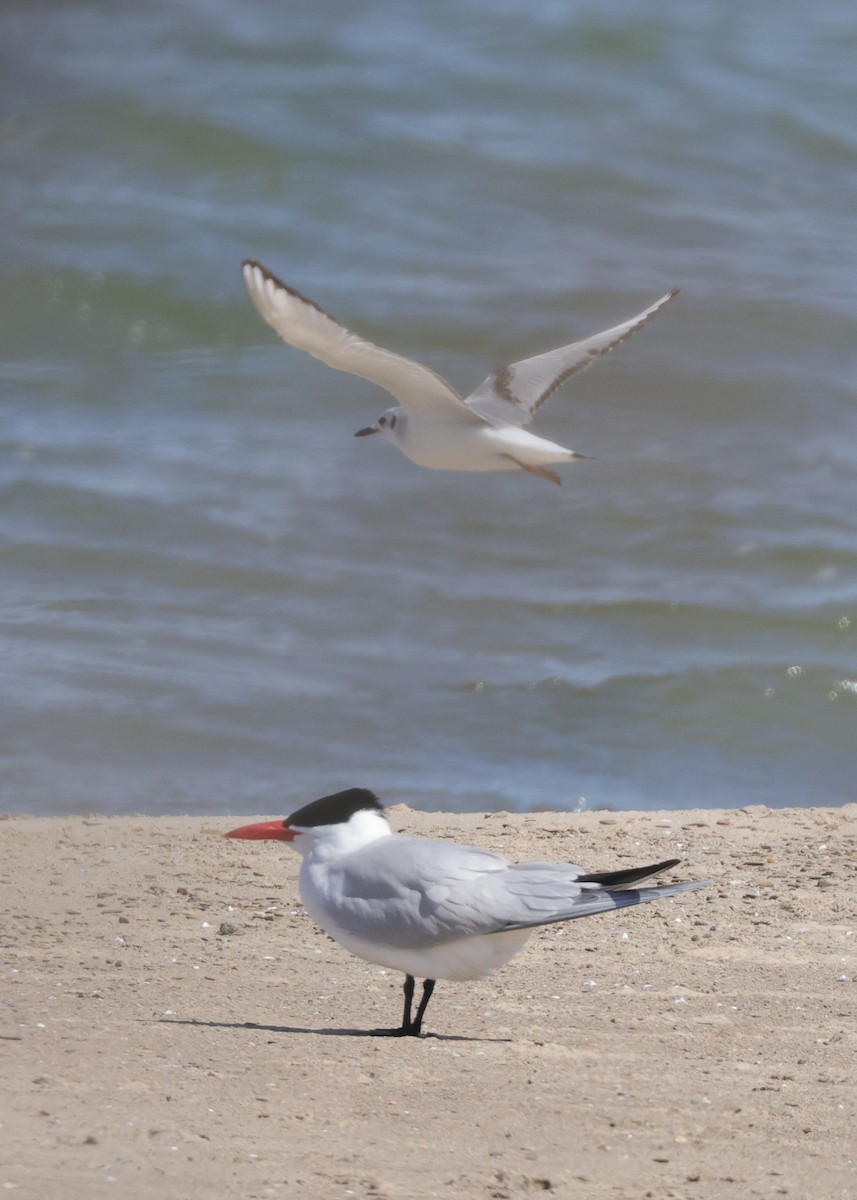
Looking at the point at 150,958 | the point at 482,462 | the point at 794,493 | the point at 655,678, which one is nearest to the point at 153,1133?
the point at 150,958

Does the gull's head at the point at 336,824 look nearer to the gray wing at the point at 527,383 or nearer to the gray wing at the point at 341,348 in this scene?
the gray wing at the point at 341,348

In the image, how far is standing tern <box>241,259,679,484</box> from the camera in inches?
187

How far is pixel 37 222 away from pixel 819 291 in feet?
20.6

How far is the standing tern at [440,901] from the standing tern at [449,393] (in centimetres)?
151

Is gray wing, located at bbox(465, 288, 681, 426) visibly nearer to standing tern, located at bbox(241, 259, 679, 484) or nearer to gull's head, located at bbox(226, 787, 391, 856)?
standing tern, located at bbox(241, 259, 679, 484)

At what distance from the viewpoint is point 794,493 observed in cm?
1101

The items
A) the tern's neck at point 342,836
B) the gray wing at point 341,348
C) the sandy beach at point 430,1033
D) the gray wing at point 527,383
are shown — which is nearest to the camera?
the sandy beach at point 430,1033

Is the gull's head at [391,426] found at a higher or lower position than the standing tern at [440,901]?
higher

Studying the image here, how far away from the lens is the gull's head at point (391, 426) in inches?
238

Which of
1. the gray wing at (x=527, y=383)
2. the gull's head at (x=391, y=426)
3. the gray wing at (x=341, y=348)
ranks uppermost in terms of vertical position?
the gray wing at (x=341, y=348)

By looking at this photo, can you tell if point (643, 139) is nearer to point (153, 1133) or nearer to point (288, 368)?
point (288, 368)

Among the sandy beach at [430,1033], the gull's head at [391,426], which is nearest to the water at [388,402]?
the sandy beach at [430,1033]

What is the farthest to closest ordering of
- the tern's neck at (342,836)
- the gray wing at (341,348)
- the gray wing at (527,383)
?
1. the gray wing at (527,383)
2. the gray wing at (341,348)
3. the tern's neck at (342,836)

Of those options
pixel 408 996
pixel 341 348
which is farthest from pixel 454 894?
pixel 341 348
